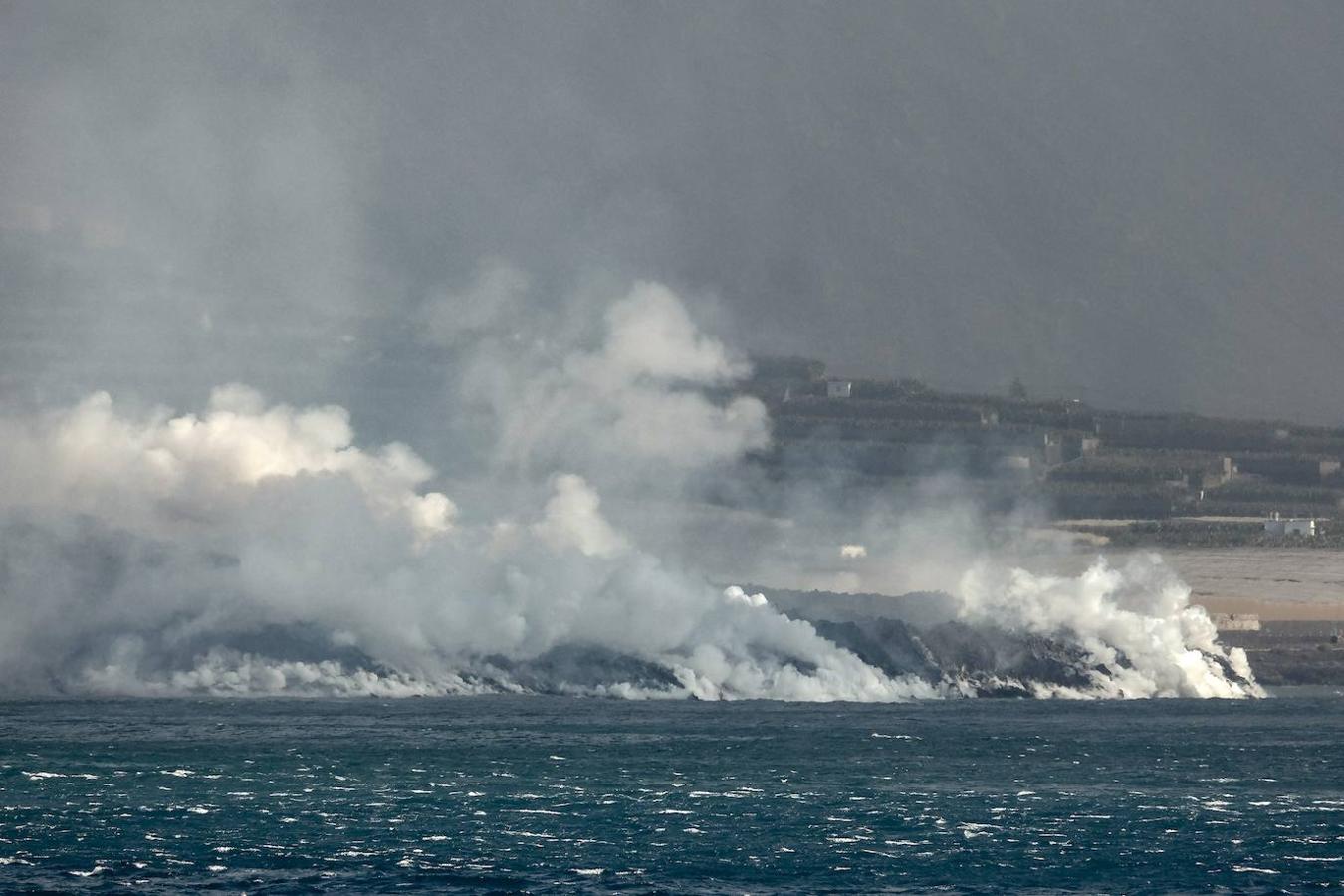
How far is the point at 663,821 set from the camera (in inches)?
4845

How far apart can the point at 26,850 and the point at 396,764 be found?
6301 centimetres

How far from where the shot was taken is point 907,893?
93.8m

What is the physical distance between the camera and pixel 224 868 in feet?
327

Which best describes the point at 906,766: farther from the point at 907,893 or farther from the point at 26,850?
the point at 26,850

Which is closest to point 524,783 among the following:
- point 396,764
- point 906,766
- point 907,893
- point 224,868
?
point 396,764

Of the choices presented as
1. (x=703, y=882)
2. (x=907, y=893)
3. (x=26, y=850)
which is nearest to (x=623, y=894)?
(x=703, y=882)

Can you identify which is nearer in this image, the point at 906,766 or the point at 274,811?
the point at 274,811

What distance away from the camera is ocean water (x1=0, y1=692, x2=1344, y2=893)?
98.2m

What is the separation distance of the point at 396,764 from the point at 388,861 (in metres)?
66.7

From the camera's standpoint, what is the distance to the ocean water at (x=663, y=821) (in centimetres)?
9819

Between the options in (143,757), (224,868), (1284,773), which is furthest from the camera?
(143,757)

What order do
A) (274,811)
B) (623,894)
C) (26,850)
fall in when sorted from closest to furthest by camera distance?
(623,894)
(26,850)
(274,811)

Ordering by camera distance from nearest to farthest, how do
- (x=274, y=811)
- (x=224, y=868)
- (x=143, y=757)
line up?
(x=224, y=868) < (x=274, y=811) < (x=143, y=757)

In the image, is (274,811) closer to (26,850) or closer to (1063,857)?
(26,850)
